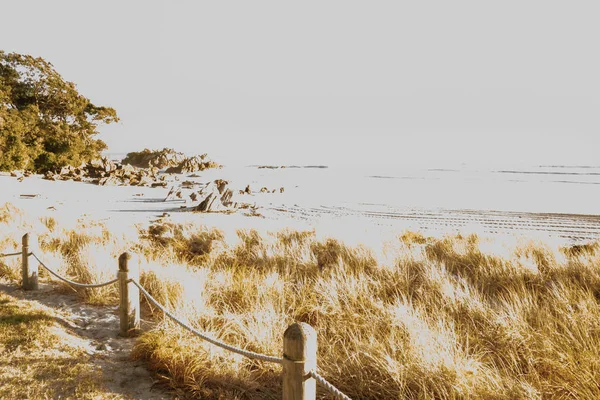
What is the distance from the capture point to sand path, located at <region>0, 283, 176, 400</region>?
3223 mm

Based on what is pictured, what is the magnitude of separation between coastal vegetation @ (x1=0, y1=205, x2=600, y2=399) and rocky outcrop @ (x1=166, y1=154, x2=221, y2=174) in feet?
115

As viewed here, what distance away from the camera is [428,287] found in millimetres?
5566

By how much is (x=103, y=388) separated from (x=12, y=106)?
102 ft

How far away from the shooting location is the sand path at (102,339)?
3.22 meters

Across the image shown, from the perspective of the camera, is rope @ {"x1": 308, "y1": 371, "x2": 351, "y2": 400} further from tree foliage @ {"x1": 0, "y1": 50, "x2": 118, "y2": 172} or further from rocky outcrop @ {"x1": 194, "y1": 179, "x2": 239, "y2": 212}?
tree foliage @ {"x1": 0, "y1": 50, "x2": 118, "y2": 172}

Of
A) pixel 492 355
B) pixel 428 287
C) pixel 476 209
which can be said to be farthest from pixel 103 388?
pixel 476 209

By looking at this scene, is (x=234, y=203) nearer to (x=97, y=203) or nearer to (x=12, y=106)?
(x=97, y=203)

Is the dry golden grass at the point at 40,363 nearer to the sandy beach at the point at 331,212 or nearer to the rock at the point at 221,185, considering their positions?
the sandy beach at the point at 331,212

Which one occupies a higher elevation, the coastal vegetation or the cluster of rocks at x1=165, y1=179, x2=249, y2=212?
the cluster of rocks at x1=165, y1=179, x2=249, y2=212

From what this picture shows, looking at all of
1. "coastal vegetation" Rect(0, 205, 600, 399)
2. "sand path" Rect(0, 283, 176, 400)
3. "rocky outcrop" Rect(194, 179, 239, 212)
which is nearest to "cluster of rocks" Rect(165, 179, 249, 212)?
"rocky outcrop" Rect(194, 179, 239, 212)

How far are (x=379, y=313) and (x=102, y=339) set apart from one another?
3.09 m

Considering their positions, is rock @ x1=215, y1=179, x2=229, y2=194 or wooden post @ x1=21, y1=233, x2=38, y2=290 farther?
rock @ x1=215, y1=179, x2=229, y2=194

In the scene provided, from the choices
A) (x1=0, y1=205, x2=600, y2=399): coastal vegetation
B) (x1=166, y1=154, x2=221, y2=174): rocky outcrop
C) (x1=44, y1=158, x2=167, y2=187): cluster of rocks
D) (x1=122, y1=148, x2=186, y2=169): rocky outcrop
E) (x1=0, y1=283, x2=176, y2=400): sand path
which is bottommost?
(x1=0, y1=283, x2=176, y2=400): sand path

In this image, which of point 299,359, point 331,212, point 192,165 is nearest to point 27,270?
point 299,359
